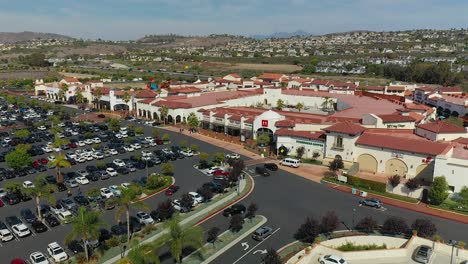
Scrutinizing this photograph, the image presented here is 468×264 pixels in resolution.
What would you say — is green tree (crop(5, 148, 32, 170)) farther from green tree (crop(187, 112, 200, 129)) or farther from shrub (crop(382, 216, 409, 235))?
shrub (crop(382, 216, 409, 235))

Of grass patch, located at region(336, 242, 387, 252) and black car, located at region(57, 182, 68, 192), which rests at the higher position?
black car, located at region(57, 182, 68, 192)

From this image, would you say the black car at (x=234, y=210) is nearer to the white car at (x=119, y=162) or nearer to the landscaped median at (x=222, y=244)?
the landscaped median at (x=222, y=244)

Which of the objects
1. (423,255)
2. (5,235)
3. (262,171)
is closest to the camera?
(423,255)

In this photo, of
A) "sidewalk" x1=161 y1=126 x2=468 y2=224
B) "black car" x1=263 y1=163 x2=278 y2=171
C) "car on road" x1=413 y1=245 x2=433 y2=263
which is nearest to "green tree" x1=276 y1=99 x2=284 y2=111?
"sidewalk" x1=161 y1=126 x2=468 y2=224

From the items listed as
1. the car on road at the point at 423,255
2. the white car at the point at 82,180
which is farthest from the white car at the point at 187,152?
the car on road at the point at 423,255

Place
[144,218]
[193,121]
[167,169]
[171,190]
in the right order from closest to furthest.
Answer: [144,218]
[171,190]
[167,169]
[193,121]

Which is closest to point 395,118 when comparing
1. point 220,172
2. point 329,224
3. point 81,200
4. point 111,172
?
point 220,172

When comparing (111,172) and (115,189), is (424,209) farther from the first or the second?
(111,172)
